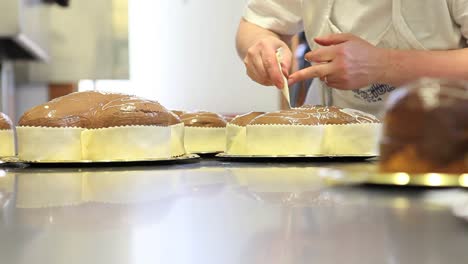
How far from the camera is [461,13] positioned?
1062 millimetres

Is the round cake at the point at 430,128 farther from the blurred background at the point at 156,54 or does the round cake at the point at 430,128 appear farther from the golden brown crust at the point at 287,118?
the blurred background at the point at 156,54

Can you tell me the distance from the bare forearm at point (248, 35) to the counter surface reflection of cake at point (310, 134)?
2.02 feet

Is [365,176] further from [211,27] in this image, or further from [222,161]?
[211,27]

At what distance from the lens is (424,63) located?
41.5 inches

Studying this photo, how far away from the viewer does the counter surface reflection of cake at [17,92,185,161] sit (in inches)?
28.9

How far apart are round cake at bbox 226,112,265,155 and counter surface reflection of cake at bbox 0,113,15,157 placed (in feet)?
0.93

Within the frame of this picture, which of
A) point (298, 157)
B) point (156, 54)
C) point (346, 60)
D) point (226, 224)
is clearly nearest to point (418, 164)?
point (226, 224)

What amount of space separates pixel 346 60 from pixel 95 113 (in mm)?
473

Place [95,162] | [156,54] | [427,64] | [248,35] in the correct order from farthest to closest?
[156,54] → [248,35] → [427,64] → [95,162]

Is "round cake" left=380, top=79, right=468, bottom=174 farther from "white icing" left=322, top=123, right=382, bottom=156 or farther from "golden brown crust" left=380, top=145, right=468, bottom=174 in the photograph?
"white icing" left=322, top=123, right=382, bottom=156

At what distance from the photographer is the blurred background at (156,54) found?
10.1 feet

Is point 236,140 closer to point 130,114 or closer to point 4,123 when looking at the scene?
point 130,114

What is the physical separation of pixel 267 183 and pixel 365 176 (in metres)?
0.16

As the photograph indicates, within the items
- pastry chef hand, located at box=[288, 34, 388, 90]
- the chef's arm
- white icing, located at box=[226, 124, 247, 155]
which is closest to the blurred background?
the chef's arm
